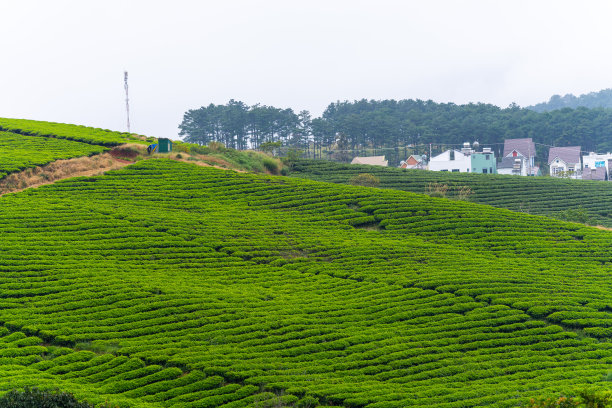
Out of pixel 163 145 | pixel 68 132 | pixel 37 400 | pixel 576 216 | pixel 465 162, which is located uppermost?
pixel 68 132

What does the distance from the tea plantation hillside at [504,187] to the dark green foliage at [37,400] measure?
1528 inches

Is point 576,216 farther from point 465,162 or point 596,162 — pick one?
point 596,162

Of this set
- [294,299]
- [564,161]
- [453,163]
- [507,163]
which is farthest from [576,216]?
[564,161]

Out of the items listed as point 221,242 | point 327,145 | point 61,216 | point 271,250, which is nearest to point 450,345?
point 271,250

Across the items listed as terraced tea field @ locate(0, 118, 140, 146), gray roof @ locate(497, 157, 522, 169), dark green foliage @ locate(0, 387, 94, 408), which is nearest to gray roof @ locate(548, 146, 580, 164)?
gray roof @ locate(497, 157, 522, 169)

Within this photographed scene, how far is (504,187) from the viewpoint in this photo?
55.8 metres

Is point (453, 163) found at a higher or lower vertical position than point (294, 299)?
higher

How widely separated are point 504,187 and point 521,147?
40.8 metres

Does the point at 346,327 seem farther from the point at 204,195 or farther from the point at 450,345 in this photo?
the point at 204,195

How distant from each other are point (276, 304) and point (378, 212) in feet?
47.1

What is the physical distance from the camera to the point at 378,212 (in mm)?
39062

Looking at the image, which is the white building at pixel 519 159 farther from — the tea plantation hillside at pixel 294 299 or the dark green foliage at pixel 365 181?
the tea plantation hillside at pixel 294 299

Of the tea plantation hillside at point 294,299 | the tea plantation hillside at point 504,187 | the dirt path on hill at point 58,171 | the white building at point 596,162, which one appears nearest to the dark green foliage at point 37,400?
the tea plantation hillside at point 294,299

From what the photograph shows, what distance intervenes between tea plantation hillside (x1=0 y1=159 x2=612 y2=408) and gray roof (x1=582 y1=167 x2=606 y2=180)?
4822 cm
